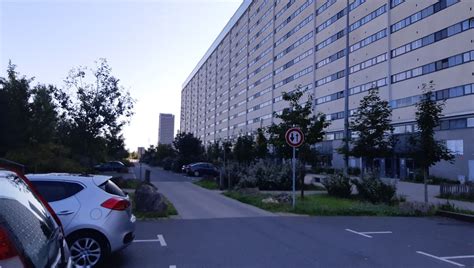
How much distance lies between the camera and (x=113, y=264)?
23.9ft

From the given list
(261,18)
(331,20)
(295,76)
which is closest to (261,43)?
(261,18)

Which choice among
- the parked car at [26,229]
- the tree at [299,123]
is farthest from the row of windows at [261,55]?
the parked car at [26,229]

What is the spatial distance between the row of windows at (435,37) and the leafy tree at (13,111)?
34.9 m

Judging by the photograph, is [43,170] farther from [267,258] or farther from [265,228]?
[267,258]

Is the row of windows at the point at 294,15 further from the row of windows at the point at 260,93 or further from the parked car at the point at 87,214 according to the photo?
the parked car at the point at 87,214

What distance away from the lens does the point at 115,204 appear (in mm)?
6980

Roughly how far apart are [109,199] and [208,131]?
4874 inches

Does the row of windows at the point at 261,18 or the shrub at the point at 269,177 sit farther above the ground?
the row of windows at the point at 261,18

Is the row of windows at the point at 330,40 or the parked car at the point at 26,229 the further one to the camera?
the row of windows at the point at 330,40

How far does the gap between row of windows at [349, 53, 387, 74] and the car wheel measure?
48.0 m

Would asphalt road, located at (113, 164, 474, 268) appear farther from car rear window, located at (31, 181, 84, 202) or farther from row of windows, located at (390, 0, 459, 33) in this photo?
row of windows, located at (390, 0, 459, 33)

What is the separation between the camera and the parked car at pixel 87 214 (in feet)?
21.8

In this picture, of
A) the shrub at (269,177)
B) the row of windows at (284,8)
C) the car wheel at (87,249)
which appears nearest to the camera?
the car wheel at (87,249)

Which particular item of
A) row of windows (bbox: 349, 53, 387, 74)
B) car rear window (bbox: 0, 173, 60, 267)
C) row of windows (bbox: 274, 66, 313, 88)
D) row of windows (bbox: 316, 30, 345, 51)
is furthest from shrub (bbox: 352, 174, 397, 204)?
row of windows (bbox: 274, 66, 313, 88)
